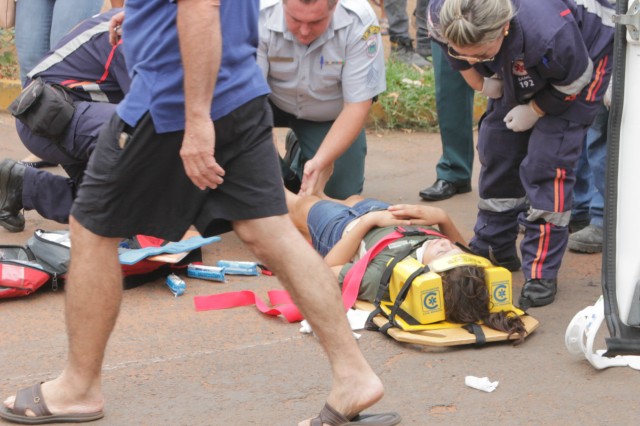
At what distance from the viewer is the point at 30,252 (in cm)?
457

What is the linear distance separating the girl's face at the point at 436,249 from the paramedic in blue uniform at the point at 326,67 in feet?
3.11

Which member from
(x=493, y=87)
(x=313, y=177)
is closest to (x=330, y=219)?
(x=313, y=177)

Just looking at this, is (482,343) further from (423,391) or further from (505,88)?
(505,88)

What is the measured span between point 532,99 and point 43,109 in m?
2.20

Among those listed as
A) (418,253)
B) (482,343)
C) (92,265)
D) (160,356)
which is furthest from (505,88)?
(92,265)

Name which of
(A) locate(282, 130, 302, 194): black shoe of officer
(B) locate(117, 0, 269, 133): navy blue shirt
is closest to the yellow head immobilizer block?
(B) locate(117, 0, 269, 133): navy blue shirt

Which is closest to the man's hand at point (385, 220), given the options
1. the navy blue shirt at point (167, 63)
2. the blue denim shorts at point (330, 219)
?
the blue denim shorts at point (330, 219)

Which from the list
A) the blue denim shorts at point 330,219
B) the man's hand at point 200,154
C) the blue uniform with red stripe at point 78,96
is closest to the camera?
the man's hand at point 200,154

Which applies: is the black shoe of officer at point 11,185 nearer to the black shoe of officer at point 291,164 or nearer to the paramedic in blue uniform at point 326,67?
the paramedic in blue uniform at point 326,67

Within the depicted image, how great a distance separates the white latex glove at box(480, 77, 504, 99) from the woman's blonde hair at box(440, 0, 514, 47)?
601 mm

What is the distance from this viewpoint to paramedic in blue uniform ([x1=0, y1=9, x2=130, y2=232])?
16.1 ft

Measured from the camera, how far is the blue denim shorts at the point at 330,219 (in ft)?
16.5

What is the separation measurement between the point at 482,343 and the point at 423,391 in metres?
0.48

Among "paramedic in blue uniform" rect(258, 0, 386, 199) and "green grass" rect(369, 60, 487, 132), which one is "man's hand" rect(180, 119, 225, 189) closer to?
"paramedic in blue uniform" rect(258, 0, 386, 199)
